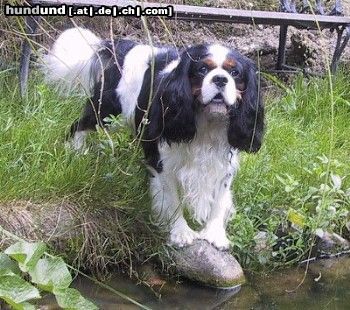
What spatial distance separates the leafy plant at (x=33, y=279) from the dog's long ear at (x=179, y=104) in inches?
53.0

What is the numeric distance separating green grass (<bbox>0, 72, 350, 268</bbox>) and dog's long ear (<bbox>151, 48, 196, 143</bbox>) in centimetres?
28

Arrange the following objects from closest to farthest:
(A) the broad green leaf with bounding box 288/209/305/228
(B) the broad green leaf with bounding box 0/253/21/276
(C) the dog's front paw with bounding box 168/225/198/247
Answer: (B) the broad green leaf with bounding box 0/253/21/276 → (C) the dog's front paw with bounding box 168/225/198/247 → (A) the broad green leaf with bounding box 288/209/305/228

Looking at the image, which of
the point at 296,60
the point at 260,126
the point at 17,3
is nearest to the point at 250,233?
the point at 260,126

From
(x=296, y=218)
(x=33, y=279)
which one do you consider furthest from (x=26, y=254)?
(x=296, y=218)

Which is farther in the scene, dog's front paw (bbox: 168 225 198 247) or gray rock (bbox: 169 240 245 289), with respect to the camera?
dog's front paw (bbox: 168 225 198 247)

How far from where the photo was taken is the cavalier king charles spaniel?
319 cm

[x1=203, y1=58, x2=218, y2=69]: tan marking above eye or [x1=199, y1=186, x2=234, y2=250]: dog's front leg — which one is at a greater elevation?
[x1=203, y1=58, x2=218, y2=69]: tan marking above eye

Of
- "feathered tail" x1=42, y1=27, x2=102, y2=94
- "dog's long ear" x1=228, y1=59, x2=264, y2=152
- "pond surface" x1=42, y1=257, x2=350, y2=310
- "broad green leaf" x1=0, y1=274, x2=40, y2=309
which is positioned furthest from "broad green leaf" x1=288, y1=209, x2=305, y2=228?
"broad green leaf" x1=0, y1=274, x2=40, y2=309

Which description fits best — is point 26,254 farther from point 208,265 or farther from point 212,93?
point 208,265

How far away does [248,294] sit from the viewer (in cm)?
331

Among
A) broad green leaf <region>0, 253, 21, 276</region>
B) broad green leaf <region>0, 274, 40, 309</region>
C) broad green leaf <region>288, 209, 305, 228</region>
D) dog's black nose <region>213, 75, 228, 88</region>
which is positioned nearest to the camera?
broad green leaf <region>0, 274, 40, 309</region>

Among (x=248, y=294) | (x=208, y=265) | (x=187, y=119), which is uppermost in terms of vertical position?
(x=187, y=119)

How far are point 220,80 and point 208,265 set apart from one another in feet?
2.69

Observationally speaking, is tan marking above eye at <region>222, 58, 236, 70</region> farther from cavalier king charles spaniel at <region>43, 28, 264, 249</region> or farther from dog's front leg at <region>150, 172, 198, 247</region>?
dog's front leg at <region>150, 172, 198, 247</region>
